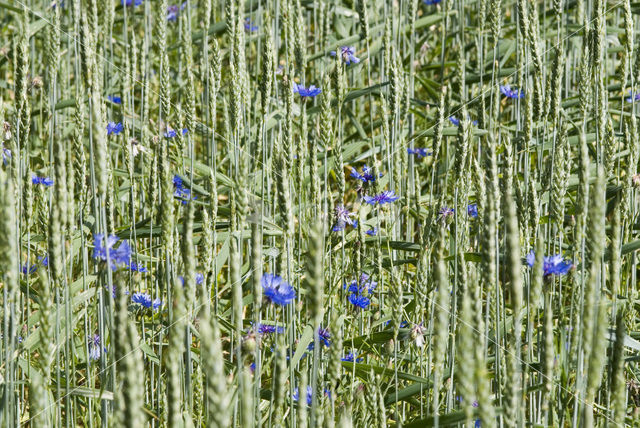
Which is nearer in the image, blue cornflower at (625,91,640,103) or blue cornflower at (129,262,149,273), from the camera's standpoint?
blue cornflower at (129,262,149,273)

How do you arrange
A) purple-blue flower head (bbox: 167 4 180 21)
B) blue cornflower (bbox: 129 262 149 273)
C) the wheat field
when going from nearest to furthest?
the wheat field < blue cornflower (bbox: 129 262 149 273) < purple-blue flower head (bbox: 167 4 180 21)

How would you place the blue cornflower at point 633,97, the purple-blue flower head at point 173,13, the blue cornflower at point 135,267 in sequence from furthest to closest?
the purple-blue flower head at point 173,13 < the blue cornflower at point 633,97 < the blue cornflower at point 135,267

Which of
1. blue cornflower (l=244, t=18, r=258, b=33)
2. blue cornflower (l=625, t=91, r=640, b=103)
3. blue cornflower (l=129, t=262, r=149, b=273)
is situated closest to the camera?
blue cornflower (l=129, t=262, r=149, b=273)

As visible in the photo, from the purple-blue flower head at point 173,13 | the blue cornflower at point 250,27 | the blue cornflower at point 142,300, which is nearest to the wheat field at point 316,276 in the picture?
the blue cornflower at point 142,300

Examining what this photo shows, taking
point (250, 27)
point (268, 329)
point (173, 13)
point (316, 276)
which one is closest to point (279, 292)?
point (268, 329)

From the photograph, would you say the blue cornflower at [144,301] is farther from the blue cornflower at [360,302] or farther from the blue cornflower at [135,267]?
the blue cornflower at [360,302]

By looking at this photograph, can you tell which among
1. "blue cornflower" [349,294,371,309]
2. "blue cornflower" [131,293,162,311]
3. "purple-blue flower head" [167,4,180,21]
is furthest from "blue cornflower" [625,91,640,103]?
"purple-blue flower head" [167,4,180,21]

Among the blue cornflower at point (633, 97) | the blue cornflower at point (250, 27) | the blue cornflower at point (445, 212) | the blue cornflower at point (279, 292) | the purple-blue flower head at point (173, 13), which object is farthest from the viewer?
the purple-blue flower head at point (173, 13)

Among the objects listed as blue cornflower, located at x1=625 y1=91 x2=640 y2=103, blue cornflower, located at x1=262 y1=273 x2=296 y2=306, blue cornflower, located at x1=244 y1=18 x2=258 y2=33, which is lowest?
blue cornflower, located at x1=262 y1=273 x2=296 y2=306

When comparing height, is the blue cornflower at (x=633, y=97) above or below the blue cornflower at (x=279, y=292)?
above

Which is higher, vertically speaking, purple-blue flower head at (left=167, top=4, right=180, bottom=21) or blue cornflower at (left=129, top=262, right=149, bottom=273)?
purple-blue flower head at (left=167, top=4, right=180, bottom=21)

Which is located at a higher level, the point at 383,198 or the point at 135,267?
the point at 383,198

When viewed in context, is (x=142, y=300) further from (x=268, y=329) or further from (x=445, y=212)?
(x=445, y=212)

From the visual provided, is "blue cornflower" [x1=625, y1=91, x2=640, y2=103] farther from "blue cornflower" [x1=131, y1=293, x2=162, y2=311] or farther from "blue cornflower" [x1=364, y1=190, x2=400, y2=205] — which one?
"blue cornflower" [x1=131, y1=293, x2=162, y2=311]
